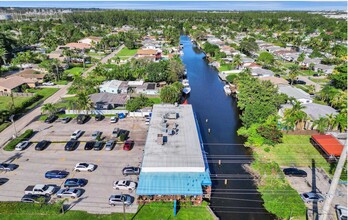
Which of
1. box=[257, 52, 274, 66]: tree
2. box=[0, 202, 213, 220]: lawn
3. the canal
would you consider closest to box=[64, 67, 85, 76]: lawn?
the canal

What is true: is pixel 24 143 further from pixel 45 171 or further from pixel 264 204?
pixel 264 204

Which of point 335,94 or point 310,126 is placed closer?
point 310,126

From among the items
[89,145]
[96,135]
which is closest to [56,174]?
[89,145]

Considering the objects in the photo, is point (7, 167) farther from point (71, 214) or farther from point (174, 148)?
point (174, 148)

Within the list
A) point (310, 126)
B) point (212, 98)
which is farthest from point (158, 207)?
point (212, 98)

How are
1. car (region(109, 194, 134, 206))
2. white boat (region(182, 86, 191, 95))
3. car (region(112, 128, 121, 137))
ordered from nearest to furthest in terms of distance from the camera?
car (region(109, 194, 134, 206)), car (region(112, 128, 121, 137)), white boat (region(182, 86, 191, 95))

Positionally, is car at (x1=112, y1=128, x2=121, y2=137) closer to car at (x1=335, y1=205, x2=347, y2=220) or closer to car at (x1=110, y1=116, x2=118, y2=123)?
car at (x1=110, y1=116, x2=118, y2=123)
